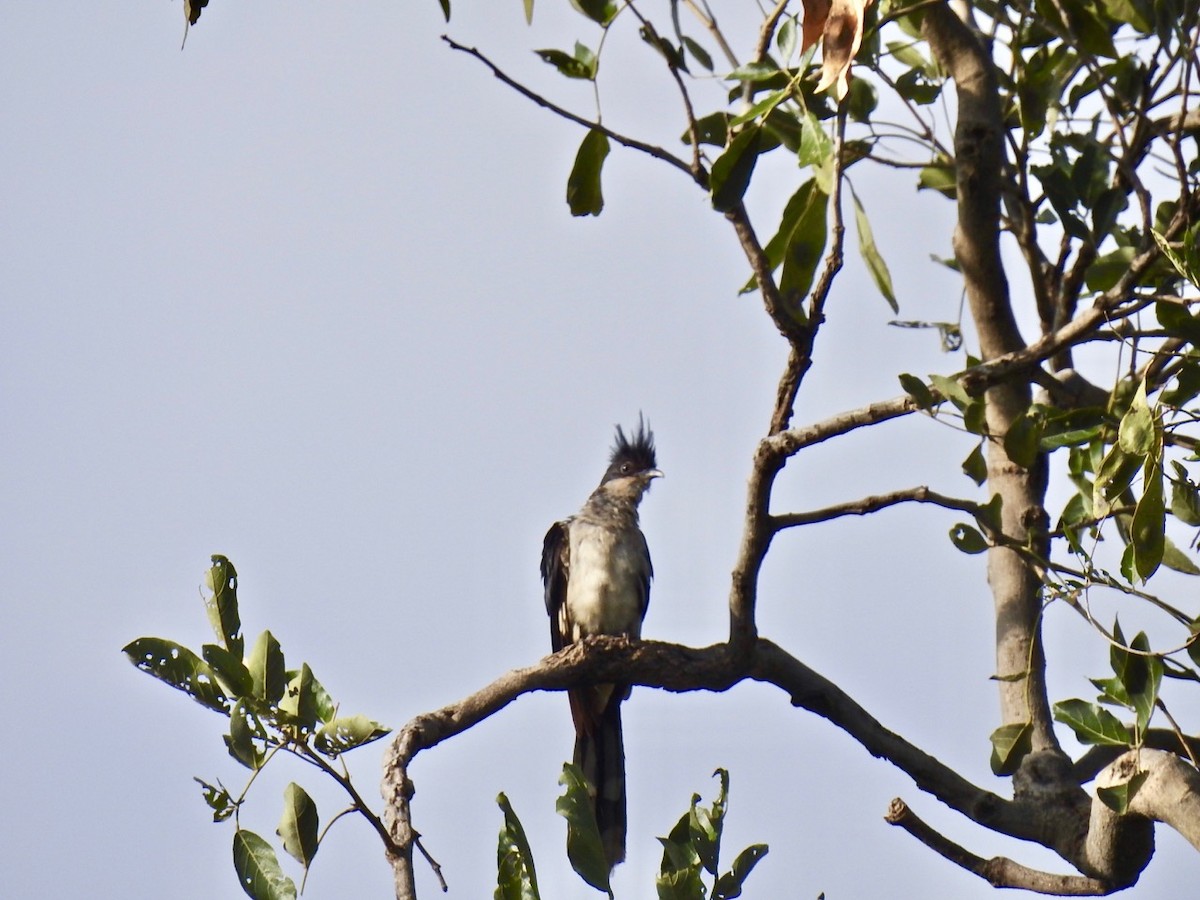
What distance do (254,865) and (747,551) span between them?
1.53m

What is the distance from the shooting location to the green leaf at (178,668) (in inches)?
99.7

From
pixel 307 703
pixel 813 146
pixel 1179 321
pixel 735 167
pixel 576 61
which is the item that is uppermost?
pixel 576 61

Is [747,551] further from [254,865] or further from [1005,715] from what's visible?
[254,865]

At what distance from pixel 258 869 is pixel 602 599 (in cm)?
375

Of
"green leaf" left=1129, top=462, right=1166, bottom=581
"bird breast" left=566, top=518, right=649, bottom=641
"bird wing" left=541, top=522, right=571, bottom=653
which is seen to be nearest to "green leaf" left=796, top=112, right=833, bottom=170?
"green leaf" left=1129, top=462, right=1166, bottom=581

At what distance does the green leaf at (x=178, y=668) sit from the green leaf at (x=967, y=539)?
5.70 feet

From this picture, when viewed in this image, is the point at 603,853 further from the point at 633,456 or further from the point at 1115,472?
the point at 633,456

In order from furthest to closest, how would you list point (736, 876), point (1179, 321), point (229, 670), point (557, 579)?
point (557, 579)
point (1179, 321)
point (736, 876)
point (229, 670)

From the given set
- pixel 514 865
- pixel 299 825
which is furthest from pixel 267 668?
pixel 514 865

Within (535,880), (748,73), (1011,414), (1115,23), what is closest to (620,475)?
(1011,414)

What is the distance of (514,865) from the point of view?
2.35 meters

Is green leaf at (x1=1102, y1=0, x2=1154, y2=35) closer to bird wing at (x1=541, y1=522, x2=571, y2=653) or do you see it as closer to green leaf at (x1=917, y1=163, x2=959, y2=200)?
green leaf at (x1=917, y1=163, x2=959, y2=200)

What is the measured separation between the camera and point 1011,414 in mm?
3943

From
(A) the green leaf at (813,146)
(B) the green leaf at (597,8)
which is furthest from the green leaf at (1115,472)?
(B) the green leaf at (597,8)
